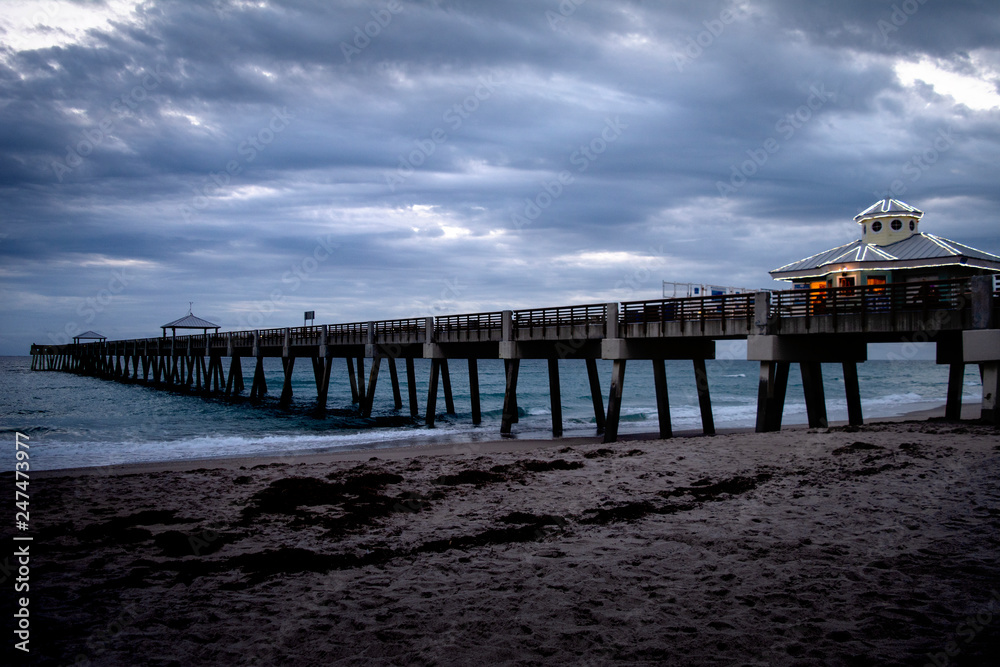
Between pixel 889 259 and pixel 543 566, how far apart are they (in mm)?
17450

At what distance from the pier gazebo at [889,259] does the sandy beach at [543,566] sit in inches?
346

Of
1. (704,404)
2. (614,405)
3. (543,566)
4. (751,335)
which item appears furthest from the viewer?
(704,404)

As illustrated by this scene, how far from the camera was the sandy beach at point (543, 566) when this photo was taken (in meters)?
4.81

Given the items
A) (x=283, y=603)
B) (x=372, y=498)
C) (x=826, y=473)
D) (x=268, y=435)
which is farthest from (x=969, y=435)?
(x=268, y=435)

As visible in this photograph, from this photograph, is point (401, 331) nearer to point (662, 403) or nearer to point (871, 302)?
point (662, 403)

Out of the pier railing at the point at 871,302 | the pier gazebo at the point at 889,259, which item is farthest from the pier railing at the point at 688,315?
the pier gazebo at the point at 889,259

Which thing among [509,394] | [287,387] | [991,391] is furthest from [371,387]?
[991,391]

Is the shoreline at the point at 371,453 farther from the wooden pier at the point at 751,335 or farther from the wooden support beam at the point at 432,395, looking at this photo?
the wooden support beam at the point at 432,395

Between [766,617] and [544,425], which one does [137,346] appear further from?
[766,617]

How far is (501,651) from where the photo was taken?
4.74 meters

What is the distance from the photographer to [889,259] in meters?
19.2

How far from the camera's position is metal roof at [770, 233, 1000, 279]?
18375mm

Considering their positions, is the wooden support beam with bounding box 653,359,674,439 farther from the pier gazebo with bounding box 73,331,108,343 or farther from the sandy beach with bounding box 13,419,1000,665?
the pier gazebo with bounding box 73,331,108,343

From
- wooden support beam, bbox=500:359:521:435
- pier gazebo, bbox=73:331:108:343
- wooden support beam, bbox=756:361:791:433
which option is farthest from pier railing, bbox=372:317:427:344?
pier gazebo, bbox=73:331:108:343
